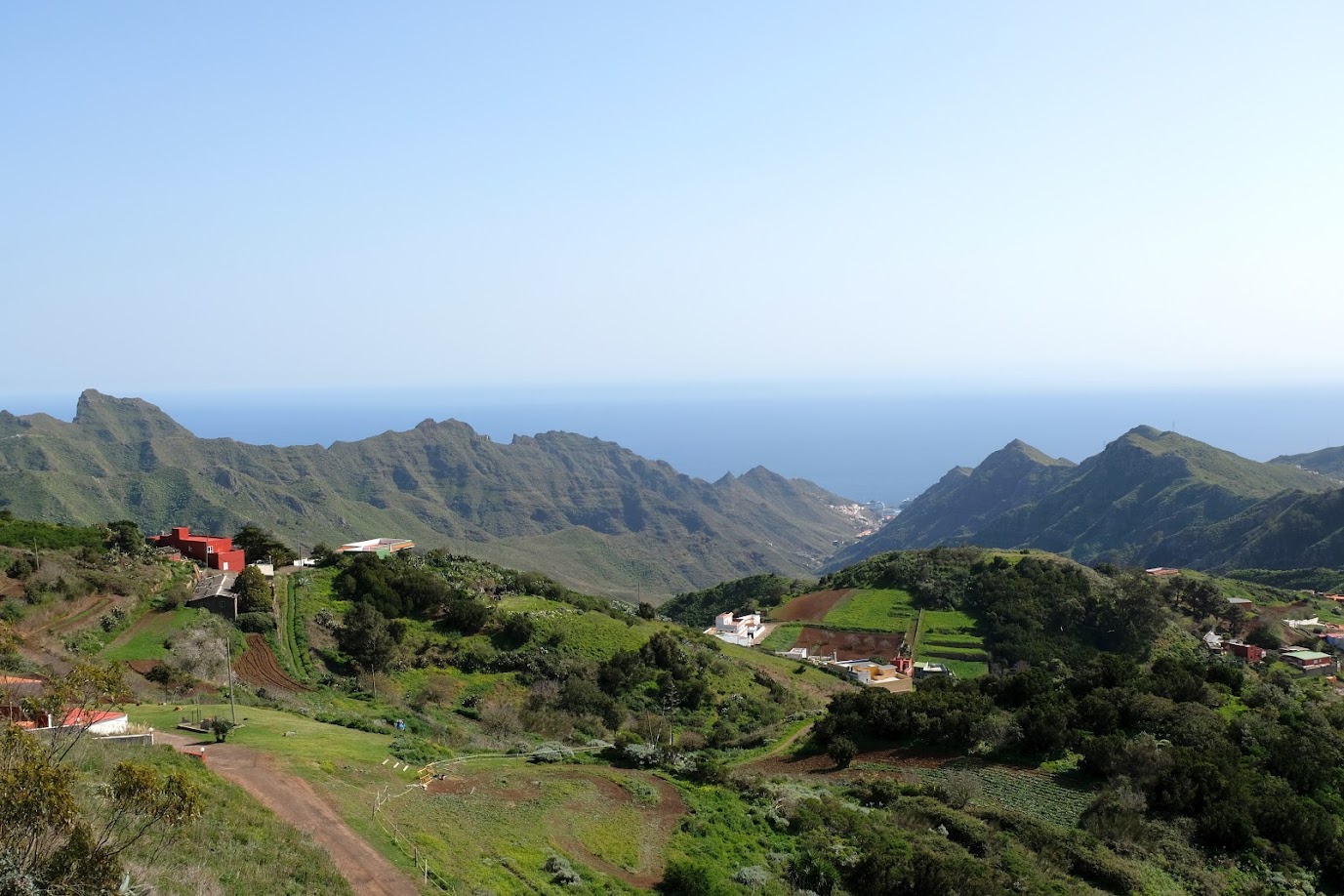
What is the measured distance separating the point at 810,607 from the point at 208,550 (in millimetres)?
40070

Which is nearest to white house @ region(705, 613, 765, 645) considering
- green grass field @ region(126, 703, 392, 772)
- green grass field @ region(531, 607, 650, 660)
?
green grass field @ region(531, 607, 650, 660)

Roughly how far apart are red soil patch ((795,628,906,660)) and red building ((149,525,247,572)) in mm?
33322

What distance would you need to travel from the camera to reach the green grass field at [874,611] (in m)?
58.7

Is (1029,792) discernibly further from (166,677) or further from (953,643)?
(953,643)

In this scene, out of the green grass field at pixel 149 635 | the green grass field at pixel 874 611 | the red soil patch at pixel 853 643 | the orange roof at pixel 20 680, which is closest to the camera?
the orange roof at pixel 20 680

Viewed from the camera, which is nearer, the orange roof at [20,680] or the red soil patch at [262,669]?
the orange roof at [20,680]

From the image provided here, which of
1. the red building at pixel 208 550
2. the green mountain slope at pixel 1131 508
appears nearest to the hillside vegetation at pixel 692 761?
the red building at pixel 208 550

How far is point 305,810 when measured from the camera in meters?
14.3

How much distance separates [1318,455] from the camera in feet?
599

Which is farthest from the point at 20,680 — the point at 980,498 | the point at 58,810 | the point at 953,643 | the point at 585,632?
the point at 980,498

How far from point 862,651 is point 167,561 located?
38.0m

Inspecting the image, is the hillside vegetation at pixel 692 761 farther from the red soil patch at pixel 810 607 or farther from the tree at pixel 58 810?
the red soil patch at pixel 810 607

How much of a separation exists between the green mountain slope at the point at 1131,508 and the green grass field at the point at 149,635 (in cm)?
10825

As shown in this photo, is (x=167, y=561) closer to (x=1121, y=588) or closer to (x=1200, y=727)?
(x=1200, y=727)
